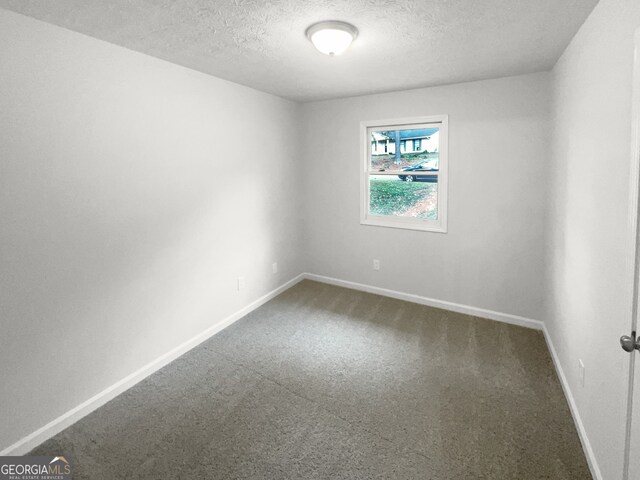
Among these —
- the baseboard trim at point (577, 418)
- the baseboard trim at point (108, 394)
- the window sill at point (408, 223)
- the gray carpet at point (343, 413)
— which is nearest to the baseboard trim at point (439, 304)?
the gray carpet at point (343, 413)

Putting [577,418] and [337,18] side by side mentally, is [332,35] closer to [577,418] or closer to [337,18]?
[337,18]

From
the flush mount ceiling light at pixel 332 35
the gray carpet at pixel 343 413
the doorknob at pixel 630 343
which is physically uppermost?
the flush mount ceiling light at pixel 332 35

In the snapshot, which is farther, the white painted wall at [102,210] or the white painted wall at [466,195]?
the white painted wall at [466,195]

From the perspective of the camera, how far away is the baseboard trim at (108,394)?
1.97 m

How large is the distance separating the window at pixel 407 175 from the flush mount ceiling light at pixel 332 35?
180 centimetres

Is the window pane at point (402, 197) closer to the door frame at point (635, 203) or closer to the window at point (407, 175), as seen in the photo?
the window at point (407, 175)

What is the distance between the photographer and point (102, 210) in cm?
230

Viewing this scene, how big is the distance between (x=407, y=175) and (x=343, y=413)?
2.64 meters

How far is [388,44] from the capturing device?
2328mm

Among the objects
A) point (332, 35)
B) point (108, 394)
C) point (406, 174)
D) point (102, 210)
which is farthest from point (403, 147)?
point (108, 394)

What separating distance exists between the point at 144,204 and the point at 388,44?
204cm

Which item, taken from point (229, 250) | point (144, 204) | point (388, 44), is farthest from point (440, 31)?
point (229, 250)

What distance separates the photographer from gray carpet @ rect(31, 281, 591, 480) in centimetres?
183

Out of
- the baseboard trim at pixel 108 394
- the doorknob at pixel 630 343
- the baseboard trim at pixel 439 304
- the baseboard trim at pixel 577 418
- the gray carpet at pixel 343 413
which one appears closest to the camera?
the doorknob at pixel 630 343
